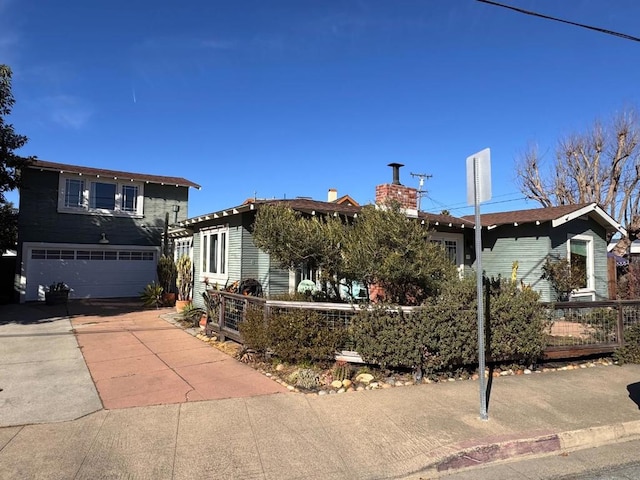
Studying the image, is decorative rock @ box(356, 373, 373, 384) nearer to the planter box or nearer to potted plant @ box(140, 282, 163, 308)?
potted plant @ box(140, 282, 163, 308)

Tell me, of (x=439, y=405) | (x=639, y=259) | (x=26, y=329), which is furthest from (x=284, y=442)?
(x=639, y=259)

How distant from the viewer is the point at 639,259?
549 inches

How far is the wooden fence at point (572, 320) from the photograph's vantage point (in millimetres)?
6770

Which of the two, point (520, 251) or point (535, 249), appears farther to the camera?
point (520, 251)

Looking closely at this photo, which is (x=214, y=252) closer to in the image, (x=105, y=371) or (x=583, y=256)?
(x=105, y=371)

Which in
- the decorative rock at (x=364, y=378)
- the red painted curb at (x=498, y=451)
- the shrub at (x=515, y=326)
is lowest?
the red painted curb at (x=498, y=451)

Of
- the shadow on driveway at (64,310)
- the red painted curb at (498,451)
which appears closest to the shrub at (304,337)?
the red painted curb at (498,451)

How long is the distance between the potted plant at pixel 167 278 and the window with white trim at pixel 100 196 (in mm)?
4174

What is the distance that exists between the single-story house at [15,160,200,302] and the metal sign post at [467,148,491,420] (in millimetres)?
16936

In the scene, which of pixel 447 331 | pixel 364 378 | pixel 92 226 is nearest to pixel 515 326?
pixel 447 331

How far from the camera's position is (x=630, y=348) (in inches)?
307

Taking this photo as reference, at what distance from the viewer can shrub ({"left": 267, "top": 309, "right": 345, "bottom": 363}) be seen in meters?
6.54

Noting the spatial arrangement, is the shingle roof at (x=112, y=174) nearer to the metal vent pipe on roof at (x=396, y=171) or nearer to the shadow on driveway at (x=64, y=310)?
the shadow on driveway at (x=64, y=310)

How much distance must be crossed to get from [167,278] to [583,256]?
14.6 metres
